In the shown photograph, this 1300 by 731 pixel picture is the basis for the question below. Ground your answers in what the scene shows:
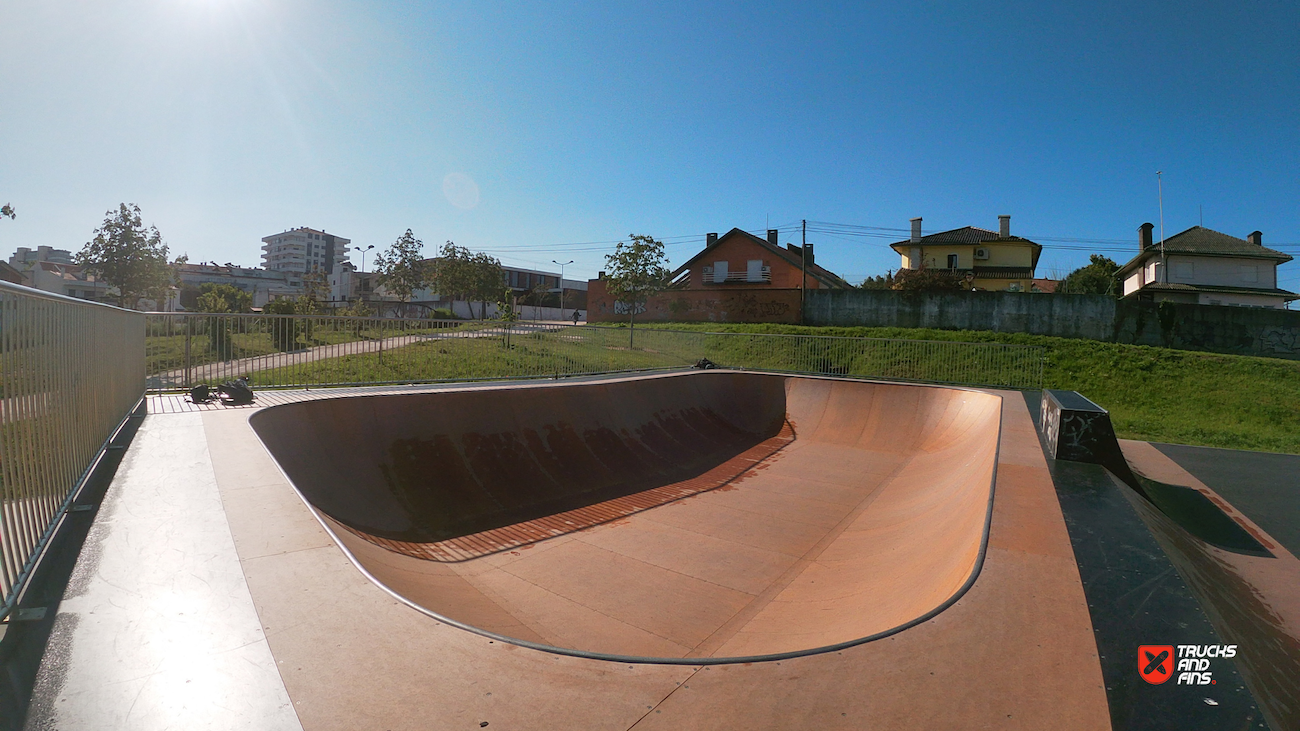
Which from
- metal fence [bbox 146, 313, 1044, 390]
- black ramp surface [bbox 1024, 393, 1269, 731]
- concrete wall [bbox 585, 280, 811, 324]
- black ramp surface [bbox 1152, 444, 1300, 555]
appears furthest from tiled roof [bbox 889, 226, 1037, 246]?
black ramp surface [bbox 1024, 393, 1269, 731]

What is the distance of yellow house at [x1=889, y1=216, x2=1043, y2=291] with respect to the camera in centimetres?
4091

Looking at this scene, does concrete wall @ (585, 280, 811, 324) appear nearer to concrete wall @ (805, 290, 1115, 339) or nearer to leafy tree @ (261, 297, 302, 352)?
concrete wall @ (805, 290, 1115, 339)

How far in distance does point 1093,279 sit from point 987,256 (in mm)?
16273

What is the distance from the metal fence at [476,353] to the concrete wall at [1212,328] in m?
13.5

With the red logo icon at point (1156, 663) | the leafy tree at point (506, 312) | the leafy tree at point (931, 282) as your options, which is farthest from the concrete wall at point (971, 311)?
the red logo icon at point (1156, 663)

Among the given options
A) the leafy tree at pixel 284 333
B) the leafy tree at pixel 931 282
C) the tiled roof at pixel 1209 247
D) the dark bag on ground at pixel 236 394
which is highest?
the tiled roof at pixel 1209 247

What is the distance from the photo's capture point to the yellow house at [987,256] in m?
40.9

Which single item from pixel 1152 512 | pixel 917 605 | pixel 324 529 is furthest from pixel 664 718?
pixel 1152 512

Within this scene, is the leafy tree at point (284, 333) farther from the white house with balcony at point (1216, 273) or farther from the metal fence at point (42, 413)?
the white house with balcony at point (1216, 273)

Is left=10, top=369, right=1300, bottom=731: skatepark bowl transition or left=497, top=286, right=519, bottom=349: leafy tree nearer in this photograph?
left=10, top=369, right=1300, bottom=731: skatepark bowl transition

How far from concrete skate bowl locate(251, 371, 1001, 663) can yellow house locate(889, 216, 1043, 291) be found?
33297mm

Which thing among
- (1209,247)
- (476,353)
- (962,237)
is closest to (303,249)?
(962,237)

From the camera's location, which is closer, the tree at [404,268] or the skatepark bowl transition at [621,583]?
the skatepark bowl transition at [621,583]

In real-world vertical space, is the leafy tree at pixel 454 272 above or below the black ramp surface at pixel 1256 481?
above
